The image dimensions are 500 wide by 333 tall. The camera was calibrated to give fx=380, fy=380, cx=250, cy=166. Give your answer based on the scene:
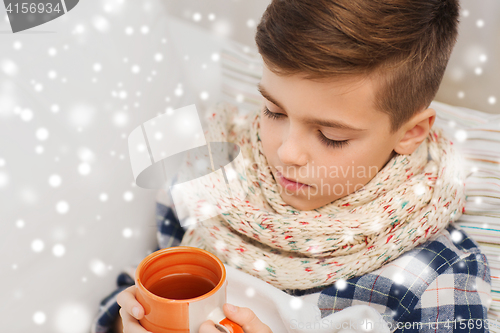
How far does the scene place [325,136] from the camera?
2.31 ft

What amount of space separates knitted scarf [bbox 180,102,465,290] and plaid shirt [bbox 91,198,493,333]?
25 millimetres

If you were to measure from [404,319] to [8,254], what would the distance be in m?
0.69

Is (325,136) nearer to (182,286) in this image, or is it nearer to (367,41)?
(367,41)

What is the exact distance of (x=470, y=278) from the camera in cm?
73

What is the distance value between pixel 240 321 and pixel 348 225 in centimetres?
33

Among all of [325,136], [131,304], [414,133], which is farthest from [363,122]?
[131,304]

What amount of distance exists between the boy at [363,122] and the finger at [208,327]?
0.08 meters

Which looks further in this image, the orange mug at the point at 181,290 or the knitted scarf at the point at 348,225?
the knitted scarf at the point at 348,225

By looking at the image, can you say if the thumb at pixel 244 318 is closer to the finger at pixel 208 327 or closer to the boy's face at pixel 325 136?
the finger at pixel 208 327

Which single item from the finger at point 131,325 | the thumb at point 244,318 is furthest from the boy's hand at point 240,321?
the finger at point 131,325

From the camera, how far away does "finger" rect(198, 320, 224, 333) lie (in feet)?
1.53

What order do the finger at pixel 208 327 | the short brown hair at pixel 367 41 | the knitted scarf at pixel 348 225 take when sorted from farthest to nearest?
the knitted scarf at pixel 348 225, the short brown hair at pixel 367 41, the finger at pixel 208 327

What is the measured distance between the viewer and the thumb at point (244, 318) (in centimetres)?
50

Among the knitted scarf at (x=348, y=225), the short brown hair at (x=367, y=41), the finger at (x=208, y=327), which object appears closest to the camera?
the finger at (x=208, y=327)
